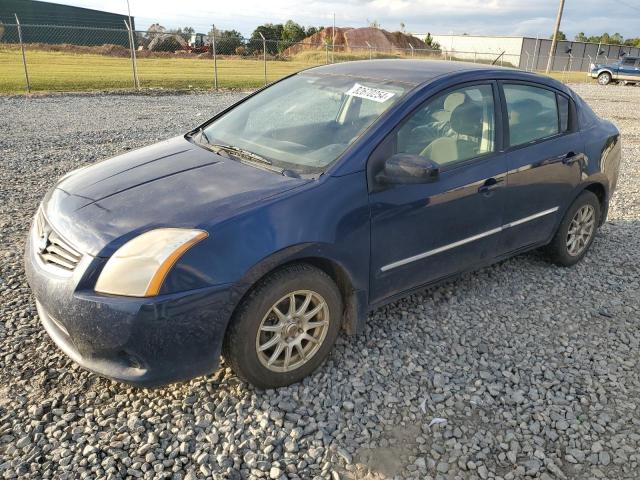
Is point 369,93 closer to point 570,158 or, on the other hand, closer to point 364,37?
point 570,158

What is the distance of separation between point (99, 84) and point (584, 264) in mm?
16372

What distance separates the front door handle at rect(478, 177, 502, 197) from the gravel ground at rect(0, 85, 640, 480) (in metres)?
0.88

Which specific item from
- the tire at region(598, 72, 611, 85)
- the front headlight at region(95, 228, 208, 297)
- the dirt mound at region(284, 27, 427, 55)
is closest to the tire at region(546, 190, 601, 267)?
the front headlight at region(95, 228, 208, 297)

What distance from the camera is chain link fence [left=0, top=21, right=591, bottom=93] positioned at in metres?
17.2

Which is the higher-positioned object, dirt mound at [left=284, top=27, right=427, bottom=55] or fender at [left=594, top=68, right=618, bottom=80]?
dirt mound at [left=284, top=27, right=427, bottom=55]

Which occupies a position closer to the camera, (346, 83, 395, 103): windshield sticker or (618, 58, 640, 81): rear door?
(346, 83, 395, 103): windshield sticker

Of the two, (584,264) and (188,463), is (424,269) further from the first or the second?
(584,264)

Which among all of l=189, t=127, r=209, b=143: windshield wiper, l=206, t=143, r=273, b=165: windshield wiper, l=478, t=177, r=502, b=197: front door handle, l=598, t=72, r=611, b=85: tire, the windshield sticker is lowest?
l=598, t=72, r=611, b=85: tire

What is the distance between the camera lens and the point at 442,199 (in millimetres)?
3326

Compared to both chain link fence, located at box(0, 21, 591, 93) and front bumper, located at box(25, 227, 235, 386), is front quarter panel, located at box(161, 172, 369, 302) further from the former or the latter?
chain link fence, located at box(0, 21, 591, 93)

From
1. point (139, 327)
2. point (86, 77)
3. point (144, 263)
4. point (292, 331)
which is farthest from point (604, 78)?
point (139, 327)

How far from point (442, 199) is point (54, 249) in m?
2.22

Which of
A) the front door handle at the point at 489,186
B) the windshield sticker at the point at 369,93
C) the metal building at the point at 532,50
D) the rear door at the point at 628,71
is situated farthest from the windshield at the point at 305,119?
the metal building at the point at 532,50

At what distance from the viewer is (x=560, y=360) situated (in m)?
3.32
